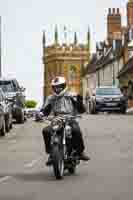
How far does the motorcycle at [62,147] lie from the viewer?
13742 millimetres

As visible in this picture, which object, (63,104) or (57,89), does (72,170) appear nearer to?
(63,104)

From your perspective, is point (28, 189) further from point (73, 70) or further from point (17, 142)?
point (73, 70)

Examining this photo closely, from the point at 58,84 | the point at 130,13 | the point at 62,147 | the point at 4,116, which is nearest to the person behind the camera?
the point at 62,147

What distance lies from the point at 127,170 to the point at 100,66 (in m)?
101

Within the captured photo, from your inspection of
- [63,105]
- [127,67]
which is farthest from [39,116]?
[127,67]

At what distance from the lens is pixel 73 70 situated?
599 ft

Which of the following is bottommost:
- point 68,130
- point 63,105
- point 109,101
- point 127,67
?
point 68,130

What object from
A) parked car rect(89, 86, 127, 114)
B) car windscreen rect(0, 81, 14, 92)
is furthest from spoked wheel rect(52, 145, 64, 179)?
parked car rect(89, 86, 127, 114)

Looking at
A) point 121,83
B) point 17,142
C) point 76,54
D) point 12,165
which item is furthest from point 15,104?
point 76,54

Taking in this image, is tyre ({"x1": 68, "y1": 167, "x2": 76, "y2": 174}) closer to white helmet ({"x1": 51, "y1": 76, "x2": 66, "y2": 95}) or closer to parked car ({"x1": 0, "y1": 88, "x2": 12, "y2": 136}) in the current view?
white helmet ({"x1": 51, "y1": 76, "x2": 66, "y2": 95})

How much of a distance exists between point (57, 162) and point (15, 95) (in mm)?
24531

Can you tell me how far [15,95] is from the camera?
3806 centimetres

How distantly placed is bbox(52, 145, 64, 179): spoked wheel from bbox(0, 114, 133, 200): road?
0.14 m

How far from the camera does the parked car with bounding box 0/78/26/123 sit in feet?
124
